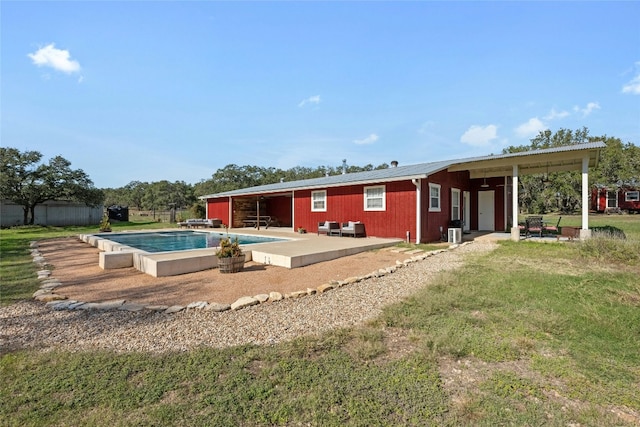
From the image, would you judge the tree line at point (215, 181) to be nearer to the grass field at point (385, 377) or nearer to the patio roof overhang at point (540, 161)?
the patio roof overhang at point (540, 161)

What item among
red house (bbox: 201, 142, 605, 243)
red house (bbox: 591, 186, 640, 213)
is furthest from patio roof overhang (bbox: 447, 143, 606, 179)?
red house (bbox: 591, 186, 640, 213)

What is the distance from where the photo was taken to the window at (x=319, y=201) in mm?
15453

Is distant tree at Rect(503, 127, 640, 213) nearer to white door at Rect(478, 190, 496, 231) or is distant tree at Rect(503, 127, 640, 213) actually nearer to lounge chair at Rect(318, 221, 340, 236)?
white door at Rect(478, 190, 496, 231)

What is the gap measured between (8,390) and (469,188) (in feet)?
56.5

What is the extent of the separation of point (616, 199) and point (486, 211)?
2774 cm

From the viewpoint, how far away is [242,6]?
9984 mm

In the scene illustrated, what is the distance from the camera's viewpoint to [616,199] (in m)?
32.5

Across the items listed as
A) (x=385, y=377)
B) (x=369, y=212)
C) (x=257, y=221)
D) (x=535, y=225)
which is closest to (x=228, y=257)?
(x=385, y=377)

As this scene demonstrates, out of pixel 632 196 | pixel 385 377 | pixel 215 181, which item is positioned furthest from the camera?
pixel 215 181

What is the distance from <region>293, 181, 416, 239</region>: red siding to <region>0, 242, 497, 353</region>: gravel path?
711 cm

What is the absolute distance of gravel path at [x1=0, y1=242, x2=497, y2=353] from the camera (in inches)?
137

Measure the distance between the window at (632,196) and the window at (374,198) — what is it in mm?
34603

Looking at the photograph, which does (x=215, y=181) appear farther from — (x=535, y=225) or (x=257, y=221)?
(x=535, y=225)

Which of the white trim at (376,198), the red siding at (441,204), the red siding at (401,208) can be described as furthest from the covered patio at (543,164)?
the white trim at (376,198)
